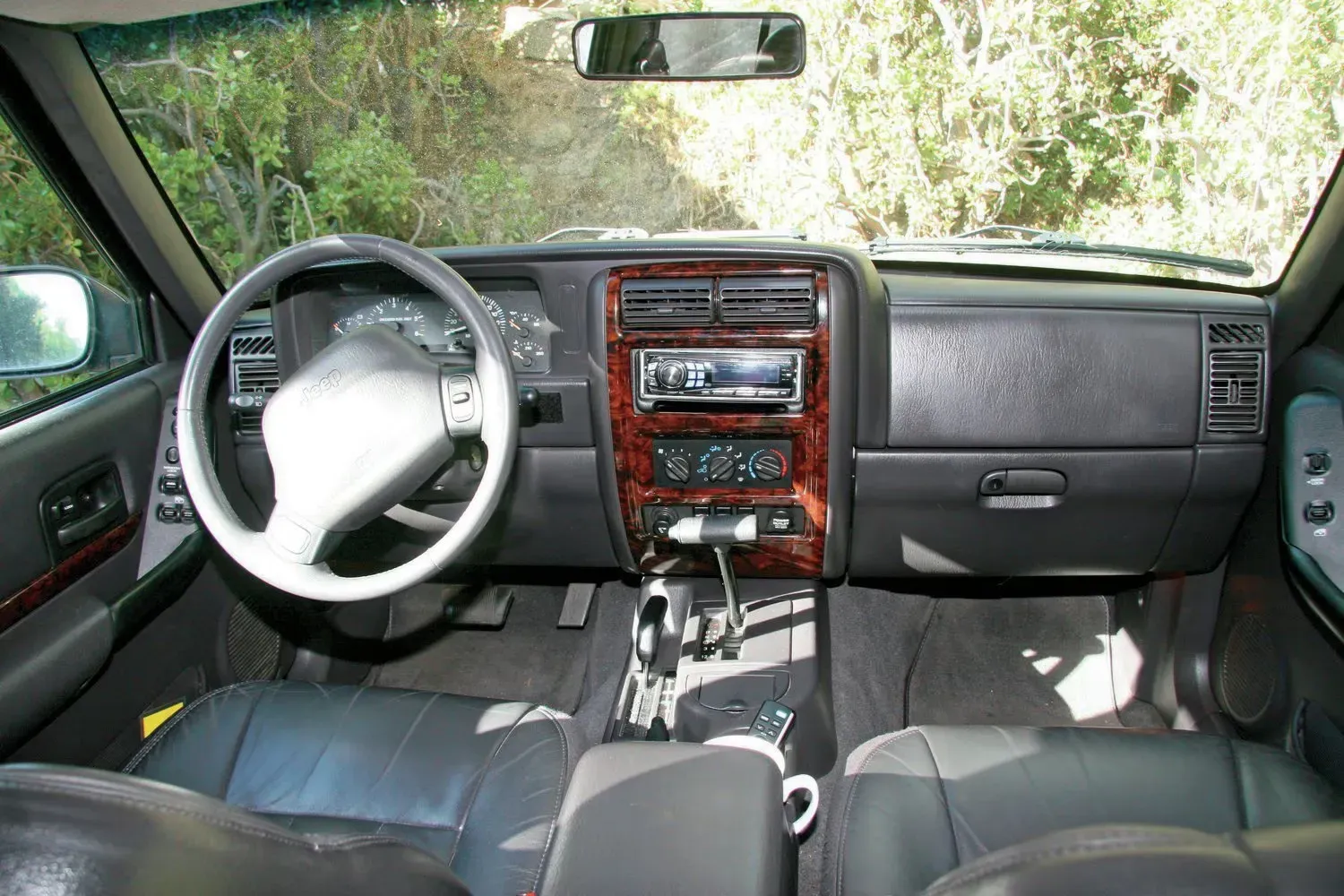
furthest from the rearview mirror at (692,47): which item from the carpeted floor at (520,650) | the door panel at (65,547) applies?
the carpeted floor at (520,650)

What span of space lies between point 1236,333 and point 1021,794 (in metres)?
1.28

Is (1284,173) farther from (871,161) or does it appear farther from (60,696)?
(60,696)

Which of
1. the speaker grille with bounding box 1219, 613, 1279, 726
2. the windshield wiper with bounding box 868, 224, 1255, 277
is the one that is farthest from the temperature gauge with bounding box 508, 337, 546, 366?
the speaker grille with bounding box 1219, 613, 1279, 726

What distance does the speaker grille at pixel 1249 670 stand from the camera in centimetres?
232

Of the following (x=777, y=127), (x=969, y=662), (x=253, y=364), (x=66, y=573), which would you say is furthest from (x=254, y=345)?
(x=969, y=662)

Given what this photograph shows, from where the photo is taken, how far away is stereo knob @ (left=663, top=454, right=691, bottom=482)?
2346 millimetres

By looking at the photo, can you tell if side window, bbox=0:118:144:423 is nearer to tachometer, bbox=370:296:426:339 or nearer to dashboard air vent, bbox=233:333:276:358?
dashboard air vent, bbox=233:333:276:358

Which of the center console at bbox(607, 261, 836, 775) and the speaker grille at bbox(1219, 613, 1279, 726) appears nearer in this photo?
the center console at bbox(607, 261, 836, 775)

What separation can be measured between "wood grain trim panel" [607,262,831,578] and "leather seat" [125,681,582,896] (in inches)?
25.4

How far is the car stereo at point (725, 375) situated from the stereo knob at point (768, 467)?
151mm

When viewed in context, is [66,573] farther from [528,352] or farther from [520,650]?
[520,650]

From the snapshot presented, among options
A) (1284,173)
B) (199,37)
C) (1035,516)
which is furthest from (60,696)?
(1284,173)

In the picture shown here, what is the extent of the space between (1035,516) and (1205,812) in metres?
0.91

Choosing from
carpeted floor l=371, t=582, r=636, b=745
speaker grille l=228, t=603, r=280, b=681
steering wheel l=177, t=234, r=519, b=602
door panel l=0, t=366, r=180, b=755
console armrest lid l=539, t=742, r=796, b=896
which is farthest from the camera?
carpeted floor l=371, t=582, r=636, b=745
